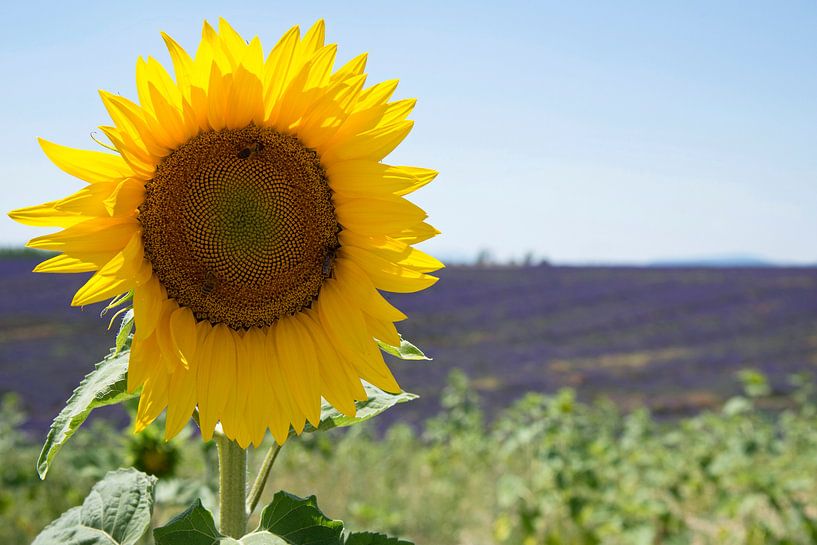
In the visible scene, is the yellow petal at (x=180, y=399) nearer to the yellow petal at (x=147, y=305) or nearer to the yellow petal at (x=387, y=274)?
the yellow petal at (x=147, y=305)

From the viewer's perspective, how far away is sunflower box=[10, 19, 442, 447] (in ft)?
3.46

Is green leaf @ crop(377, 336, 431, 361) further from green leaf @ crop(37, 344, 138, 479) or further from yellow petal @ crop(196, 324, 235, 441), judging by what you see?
green leaf @ crop(37, 344, 138, 479)

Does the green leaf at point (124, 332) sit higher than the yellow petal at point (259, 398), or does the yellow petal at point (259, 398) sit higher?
the green leaf at point (124, 332)

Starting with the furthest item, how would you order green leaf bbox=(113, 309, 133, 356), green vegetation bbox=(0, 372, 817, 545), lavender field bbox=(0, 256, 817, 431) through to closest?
lavender field bbox=(0, 256, 817, 431)
green vegetation bbox=(0, 372, 817, 545)
green leaf bbox=(113, 309, 133, 356)

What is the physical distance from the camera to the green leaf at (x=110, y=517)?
42.7 inches

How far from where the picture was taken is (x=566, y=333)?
14.3 m

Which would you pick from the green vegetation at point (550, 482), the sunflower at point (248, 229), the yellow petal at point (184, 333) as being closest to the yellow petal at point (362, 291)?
the sunflower at point (248, 229)

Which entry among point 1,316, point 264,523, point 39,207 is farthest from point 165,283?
point 1,316

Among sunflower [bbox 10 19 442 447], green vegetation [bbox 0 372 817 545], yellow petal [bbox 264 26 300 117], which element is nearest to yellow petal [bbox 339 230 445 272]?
sunflower [bbox 10 19 442 447]

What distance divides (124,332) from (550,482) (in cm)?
324

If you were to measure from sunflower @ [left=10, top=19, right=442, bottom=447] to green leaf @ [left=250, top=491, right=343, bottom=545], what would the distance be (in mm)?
114

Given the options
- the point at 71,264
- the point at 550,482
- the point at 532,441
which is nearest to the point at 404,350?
the point at 71,264

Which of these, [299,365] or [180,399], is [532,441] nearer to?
[299,365]

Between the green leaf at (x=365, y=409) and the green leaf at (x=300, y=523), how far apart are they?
14 cm
